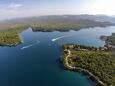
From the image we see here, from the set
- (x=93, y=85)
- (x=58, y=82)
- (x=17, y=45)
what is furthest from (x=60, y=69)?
(x=17, y=45)

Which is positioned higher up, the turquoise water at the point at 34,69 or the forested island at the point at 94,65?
the forested island at the point at 94,65

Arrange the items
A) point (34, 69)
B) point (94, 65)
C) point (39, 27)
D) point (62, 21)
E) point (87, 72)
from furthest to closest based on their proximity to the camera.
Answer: point (62, 21) → point (39, 27) → point (34, 69) → point (94, 65) → point (87, 72)

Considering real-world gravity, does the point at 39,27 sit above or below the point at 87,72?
below

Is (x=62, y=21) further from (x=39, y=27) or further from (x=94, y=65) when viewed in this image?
(x=94, y=65)

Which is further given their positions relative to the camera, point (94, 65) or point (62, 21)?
point (62, 21)

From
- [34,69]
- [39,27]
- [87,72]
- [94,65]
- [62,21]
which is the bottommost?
[62,21]

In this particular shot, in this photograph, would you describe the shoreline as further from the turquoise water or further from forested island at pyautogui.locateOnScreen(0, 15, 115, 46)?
forested island at pyautogui.locateOnScreen(0, 15, 115, 46)

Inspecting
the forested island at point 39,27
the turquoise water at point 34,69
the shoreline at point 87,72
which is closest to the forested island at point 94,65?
the shoreline at point 87,72

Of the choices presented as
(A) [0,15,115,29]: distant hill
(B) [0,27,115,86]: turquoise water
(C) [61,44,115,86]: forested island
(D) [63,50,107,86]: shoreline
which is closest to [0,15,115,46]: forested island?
(A) [0,15,115,29]: distant hill

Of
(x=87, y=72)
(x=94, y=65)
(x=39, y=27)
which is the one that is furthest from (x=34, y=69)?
(x=39, y=27)

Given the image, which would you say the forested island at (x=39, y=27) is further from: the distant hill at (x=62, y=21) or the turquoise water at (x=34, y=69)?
the turquoise water at (x=34, y=69)

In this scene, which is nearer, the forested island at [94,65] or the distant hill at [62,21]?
the forested island at [94,65]
